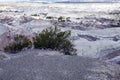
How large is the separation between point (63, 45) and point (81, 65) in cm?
647

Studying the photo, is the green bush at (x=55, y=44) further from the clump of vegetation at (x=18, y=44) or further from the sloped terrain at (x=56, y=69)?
the sloped terrain at (x=56, y=69)

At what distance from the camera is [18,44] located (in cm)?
2175

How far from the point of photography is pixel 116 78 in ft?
41.8

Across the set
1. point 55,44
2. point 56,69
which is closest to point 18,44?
point 55,44

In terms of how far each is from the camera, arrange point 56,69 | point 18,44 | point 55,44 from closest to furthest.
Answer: point 56,69
point 55,44
point 18,44

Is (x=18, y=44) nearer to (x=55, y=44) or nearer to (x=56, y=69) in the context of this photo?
(x=55, y=44)

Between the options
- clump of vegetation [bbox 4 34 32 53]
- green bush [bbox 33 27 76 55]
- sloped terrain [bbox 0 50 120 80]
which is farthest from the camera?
clump of vegetation [bbox 4 34 32 53]

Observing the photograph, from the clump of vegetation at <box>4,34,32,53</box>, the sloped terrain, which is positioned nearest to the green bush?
the clump of vegetation at <box>4,34,32,53</box>

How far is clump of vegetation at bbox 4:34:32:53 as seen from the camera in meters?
21.5

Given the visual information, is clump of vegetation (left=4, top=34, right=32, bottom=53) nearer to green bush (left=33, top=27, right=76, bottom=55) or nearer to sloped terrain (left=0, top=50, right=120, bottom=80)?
green bush (left=33, top=27, right=76, bottom=55)

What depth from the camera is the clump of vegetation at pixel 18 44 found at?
70.4 feet

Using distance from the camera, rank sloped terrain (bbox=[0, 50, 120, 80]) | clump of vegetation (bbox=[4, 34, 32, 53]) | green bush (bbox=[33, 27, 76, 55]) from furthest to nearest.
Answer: clump of vegetation (bbox=[4, 34, 32, 53])
green bush (bbox=[33, 27, 76, 55])
sloped terrain (bbox=[0, 50, 120, 80])

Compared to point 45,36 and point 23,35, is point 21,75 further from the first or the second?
point 23,35

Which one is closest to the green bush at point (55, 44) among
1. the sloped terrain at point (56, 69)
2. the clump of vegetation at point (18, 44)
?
the clump of vegetation at point (18, 44)
